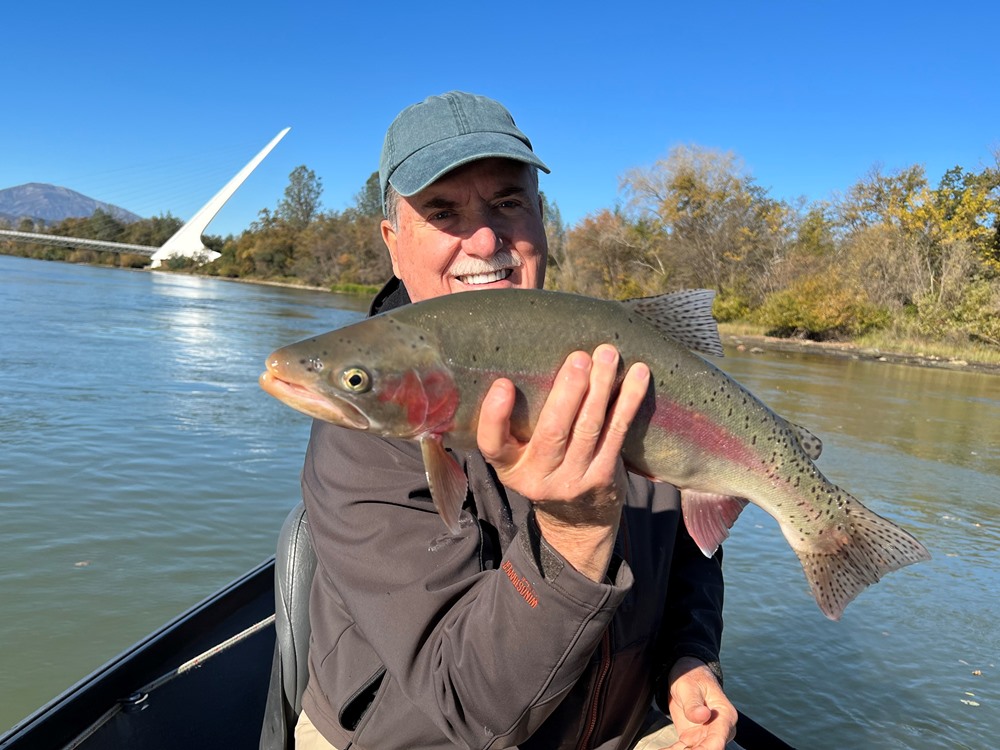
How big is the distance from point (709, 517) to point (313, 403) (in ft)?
4.02

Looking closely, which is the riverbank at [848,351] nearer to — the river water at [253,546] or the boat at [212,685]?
the river water at [253,546]

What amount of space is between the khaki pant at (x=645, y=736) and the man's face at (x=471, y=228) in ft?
4.98

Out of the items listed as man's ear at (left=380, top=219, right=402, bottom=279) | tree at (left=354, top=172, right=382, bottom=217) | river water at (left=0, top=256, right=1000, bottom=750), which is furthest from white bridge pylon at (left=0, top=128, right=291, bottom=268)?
man's ear at (left=380, top=219, right=402, bottom=279)

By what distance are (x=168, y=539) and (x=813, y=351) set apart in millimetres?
39168

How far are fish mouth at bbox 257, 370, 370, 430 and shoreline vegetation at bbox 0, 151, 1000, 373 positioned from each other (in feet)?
71.3

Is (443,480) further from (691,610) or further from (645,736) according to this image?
(645,736)

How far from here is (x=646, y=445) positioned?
2.06 meters

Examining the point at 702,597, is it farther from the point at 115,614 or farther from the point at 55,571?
the point at 55,571

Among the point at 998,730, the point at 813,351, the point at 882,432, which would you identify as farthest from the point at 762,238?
the point at 998,730

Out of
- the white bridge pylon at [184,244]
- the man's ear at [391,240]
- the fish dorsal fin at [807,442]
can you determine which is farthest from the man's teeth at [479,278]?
the white bridge pylon at [184,244]

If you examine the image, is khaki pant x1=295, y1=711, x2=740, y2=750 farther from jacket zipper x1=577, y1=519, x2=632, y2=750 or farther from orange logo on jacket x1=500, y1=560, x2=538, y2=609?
orange logo on jacket x1=500, y1=560, x2=538, y2=609

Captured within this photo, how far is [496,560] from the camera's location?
7.84ft

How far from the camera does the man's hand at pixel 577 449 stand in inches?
73.7

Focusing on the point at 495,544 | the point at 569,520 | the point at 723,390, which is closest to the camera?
the point at 569,520
